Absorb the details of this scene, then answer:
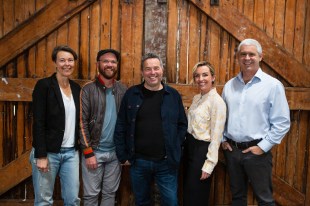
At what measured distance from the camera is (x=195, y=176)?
3.12 metres

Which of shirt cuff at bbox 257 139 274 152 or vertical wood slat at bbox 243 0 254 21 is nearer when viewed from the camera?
shirt cuff at bbox 257 139 274 152

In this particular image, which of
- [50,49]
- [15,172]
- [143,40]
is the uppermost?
[143,40]

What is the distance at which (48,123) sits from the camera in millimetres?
2947

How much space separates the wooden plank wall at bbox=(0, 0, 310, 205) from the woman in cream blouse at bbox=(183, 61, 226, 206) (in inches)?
26.0

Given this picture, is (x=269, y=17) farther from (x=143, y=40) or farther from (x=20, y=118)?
(x=20, y=118)

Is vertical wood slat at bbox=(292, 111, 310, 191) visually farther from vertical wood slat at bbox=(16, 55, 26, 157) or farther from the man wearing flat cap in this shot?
vertical wood slat at bbox=(16, 55, 26, 157)

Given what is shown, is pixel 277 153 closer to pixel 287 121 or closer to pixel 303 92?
pixel 303 92

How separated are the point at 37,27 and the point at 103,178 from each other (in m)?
2.01

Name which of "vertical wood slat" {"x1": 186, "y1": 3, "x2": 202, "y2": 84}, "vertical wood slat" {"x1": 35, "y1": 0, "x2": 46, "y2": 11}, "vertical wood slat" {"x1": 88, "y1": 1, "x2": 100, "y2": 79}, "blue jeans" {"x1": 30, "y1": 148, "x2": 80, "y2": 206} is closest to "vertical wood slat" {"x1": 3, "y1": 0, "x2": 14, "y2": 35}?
"vertical wood slat" {"x1": 35, "y1": 0, "x2": 46, "y2": 11}

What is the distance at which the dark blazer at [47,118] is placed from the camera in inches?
113

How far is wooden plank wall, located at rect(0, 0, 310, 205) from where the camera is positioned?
3645 millimetres

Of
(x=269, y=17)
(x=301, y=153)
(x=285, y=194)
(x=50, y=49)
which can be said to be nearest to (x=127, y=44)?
(x=50, y=49)

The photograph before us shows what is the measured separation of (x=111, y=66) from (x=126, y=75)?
0.55 meters

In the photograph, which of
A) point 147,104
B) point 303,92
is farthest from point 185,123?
point 303,92
